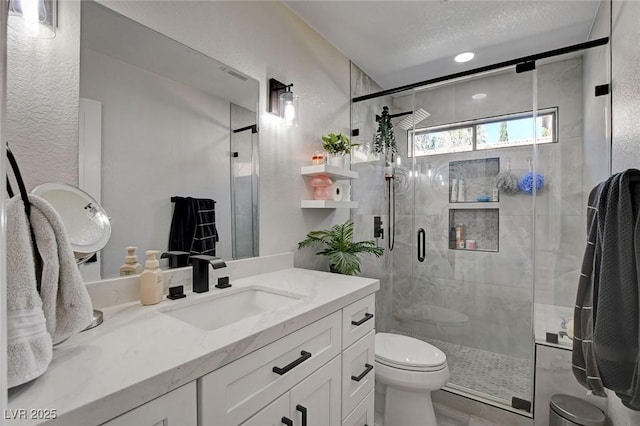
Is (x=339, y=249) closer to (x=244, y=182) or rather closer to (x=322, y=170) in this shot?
(x=322, y=170)

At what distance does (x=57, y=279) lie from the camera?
0.65m

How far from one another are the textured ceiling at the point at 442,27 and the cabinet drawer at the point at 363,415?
2163mm

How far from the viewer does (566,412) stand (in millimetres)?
1592

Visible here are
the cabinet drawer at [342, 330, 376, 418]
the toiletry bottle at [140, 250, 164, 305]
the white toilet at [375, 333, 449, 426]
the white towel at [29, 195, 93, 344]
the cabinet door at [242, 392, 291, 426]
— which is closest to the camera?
the white towel at [29, 195, 93, 344]

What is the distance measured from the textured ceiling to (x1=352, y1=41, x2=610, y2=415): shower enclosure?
183mm

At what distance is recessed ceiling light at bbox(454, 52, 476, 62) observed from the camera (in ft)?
7.81

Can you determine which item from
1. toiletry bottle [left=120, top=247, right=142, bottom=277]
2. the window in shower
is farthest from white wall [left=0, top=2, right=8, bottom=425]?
Result: the window in shower

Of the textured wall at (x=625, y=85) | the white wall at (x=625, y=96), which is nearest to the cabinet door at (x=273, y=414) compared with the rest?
the white wall at (x=625, y=96)

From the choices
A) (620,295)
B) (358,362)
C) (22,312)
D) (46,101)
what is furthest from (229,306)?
(620,295)

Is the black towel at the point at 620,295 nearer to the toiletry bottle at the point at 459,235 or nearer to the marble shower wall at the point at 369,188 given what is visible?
the marble shower wall at the point at 369,188

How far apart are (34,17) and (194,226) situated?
834mm

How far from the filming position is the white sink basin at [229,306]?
1094 millimetres

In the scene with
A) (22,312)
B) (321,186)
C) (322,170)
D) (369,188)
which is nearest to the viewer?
(22,312)

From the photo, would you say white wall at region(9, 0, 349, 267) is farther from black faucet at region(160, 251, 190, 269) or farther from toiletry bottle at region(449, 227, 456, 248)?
toiletry bottle at region(449, 227, 456, 248)
